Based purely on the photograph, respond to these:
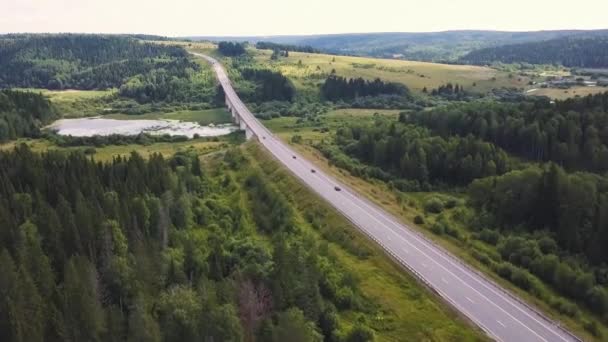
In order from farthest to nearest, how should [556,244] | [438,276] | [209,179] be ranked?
[209,179] → [556,244] → [438,276]

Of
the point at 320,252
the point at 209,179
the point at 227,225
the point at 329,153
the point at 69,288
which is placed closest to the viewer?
the point at 69,288

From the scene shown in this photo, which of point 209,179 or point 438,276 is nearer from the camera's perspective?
point 438,276

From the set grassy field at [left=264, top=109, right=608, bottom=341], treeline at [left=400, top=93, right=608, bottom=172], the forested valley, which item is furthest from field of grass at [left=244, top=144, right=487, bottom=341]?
treeline at [left=400, top=93, right=608, bottom=172]

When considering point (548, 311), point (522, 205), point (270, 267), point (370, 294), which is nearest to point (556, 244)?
point (522, 205)

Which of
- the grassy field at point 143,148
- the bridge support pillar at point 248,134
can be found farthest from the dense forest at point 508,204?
the grassy field at point 143,148

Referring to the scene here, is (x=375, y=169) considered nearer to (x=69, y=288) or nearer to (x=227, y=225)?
(x=227, y=225)

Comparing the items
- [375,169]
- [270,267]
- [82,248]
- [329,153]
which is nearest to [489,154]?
[375,169]

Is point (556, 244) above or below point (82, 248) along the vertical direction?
below

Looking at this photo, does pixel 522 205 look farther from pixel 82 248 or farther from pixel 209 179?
pixel 82 248
